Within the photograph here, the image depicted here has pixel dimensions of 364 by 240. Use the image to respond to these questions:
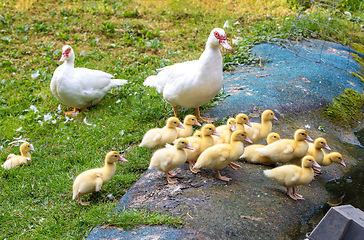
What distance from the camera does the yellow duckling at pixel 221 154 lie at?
173 inches

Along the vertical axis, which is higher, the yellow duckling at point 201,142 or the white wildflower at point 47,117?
the yellow duckling at point 201,142

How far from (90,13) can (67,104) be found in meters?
5.24

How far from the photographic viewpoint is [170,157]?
4398 millimetres

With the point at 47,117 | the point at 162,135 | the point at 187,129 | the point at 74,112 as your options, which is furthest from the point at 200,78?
the point at 47,117

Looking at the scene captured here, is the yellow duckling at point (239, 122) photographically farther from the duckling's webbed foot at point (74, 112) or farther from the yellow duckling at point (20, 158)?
the duckling's webbed foot at point (74, 112)

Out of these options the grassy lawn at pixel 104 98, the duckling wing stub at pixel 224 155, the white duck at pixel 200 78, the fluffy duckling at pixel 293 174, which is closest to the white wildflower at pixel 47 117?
the grassy lawn at pixel 104 98

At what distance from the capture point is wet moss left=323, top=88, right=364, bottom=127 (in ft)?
22.1

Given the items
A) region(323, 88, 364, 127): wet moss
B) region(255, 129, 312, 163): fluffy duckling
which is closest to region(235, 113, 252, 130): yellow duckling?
region(255, 129, 312, 163): fluffy duckling

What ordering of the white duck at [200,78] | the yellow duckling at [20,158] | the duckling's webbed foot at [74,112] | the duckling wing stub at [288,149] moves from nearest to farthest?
1. the duckling wing stub at [288,149]
2. the yellow duckling at [20,158]
3. the white duck at [200,78]
4. the duckling's webbed foot at [74,112]

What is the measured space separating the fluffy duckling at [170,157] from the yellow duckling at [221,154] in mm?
226

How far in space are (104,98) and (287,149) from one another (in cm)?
463

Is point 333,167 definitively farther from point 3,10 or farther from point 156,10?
point 3,10

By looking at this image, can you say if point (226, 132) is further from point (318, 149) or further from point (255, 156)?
point (318, 149)

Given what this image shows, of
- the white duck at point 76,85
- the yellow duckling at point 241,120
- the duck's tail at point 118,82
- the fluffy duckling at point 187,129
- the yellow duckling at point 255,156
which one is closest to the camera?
the yellow duckling at point 255,156
